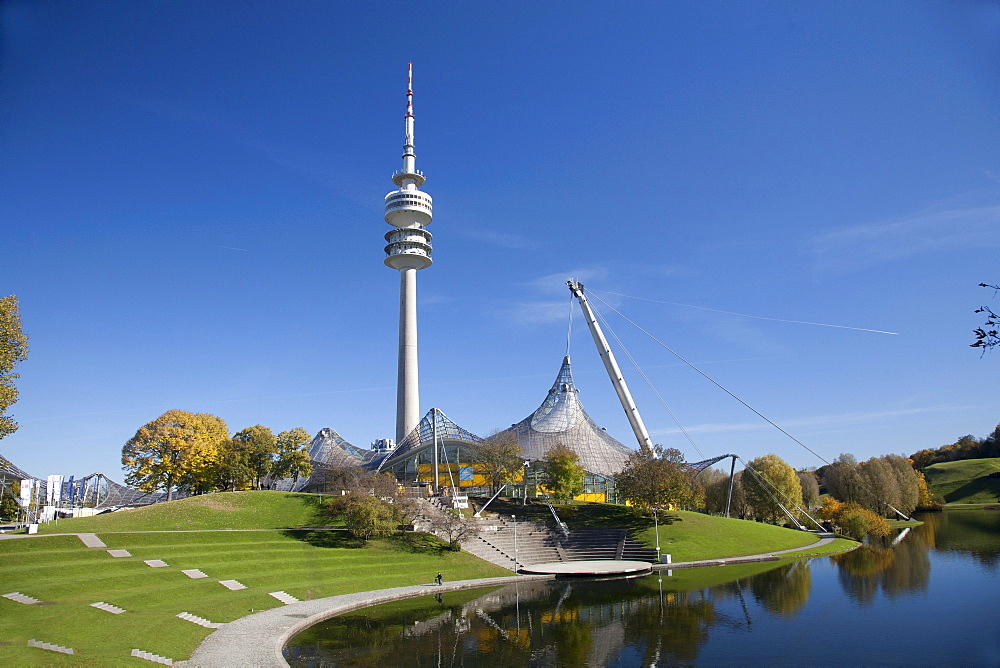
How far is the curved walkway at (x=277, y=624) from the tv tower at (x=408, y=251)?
182 ft

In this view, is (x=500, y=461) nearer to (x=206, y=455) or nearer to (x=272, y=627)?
(x=206, y=455)

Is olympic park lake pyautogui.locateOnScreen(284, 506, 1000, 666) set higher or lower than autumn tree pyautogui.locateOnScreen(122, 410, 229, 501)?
lower

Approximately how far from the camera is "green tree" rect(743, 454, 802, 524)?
67.9 meters

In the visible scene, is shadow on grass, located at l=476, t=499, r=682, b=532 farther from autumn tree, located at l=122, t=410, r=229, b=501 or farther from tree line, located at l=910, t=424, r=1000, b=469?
tree line, located at l=910, t=424, r=1000, b=469

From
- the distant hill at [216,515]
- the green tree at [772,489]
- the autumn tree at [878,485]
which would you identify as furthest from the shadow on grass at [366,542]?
the autumn tree at [878,485]

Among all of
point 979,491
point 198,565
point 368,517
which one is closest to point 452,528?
point 368,517

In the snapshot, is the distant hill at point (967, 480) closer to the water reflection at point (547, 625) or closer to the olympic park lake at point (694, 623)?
the olympic park lake at point (694, 623)

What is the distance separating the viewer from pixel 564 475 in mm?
56344

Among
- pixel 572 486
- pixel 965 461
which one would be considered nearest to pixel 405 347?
pixel 572 486

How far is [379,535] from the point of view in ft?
143

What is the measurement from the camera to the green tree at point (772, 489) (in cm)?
6794

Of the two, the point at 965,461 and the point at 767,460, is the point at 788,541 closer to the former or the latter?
the point at 767,460

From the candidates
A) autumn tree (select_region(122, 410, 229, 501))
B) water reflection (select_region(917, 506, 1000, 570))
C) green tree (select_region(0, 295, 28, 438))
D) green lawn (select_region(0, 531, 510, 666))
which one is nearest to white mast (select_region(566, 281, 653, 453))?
water reflection (select_region(917, 506, 1000, 570))

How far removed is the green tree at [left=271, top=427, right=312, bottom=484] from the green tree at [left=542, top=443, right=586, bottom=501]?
78.1 ft
